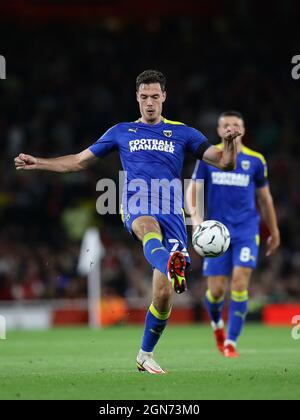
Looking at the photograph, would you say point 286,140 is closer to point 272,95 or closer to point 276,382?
point 272,95

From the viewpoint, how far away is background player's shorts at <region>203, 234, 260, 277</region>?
40.0 ft

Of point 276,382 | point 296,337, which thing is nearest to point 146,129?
point 276,382

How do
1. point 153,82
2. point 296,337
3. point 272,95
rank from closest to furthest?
point 153,82 < point 296,337 < point 272,95

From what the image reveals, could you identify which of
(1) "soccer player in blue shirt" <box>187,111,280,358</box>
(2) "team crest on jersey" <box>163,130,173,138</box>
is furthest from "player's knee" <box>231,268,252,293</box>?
(2) "team crest on jersey" <box>163,130,173,138</box>

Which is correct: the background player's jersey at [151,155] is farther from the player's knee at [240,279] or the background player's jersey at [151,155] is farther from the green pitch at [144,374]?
the player's knee at [240,279]

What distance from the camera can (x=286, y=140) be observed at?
24031mm

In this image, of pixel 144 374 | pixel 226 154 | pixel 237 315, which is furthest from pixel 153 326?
pixel 237 315

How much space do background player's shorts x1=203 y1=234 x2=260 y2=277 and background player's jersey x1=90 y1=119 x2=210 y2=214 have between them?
9.32ft

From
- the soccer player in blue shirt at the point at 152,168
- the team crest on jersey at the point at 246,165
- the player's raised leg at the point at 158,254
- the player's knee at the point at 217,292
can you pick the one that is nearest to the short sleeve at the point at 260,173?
the team crest on jersey at the point at 246,165

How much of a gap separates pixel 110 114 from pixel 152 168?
51.0ft

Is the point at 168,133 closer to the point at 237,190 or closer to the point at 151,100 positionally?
the point at 151,100

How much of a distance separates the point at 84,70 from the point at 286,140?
547 cm

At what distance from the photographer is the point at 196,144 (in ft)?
31.2
